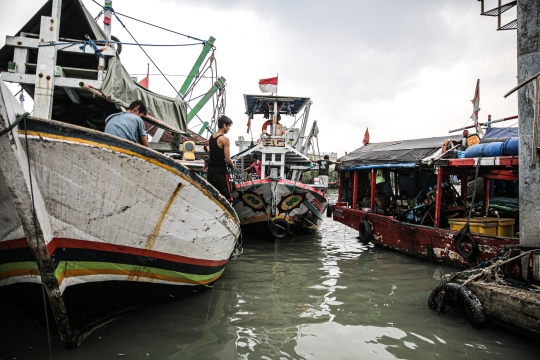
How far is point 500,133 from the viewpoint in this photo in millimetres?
8945

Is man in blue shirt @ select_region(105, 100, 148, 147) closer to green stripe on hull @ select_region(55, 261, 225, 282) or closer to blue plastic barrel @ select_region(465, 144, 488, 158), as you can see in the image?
green stripe on hull @ select_region(55, 261, 225, 282)

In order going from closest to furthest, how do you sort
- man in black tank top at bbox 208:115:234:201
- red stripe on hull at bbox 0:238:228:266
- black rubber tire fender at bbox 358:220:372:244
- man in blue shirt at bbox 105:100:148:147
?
→ red stripe on hull at bbox 0:238:228:266 → man in blue shirt at bbox 105:100:148:147 → man in black tank top at bbox 208:115:234:201 → black rubber tire fender at bbox 358:220:372:244

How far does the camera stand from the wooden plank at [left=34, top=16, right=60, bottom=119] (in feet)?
17.6

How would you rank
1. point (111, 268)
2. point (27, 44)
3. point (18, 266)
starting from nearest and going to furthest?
point (18, 266) → point (111, 268) → point (27, 44)

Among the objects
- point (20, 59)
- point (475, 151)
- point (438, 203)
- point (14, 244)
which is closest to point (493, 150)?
point (475, 151)

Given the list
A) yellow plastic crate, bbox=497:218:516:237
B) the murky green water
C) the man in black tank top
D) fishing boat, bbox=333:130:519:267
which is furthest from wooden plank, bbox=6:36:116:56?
yellow plastic crate, bbox=497:218:516:237

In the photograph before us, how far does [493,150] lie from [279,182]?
4877 mm

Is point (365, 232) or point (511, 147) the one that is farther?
point (365, 232)

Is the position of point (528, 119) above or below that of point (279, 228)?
above

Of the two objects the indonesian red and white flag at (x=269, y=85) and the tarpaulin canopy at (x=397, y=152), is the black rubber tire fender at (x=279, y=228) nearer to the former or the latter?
the tarpaulin canopy at (x=397, y=152)

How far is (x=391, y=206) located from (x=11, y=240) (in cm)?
873

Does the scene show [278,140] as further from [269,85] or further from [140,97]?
[140,97]

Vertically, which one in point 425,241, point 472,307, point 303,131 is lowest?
point 472,307

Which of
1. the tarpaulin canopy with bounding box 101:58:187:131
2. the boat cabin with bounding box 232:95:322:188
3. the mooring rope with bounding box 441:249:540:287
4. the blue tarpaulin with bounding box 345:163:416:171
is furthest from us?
the boat cabin with bounding box 232:95:322:188
